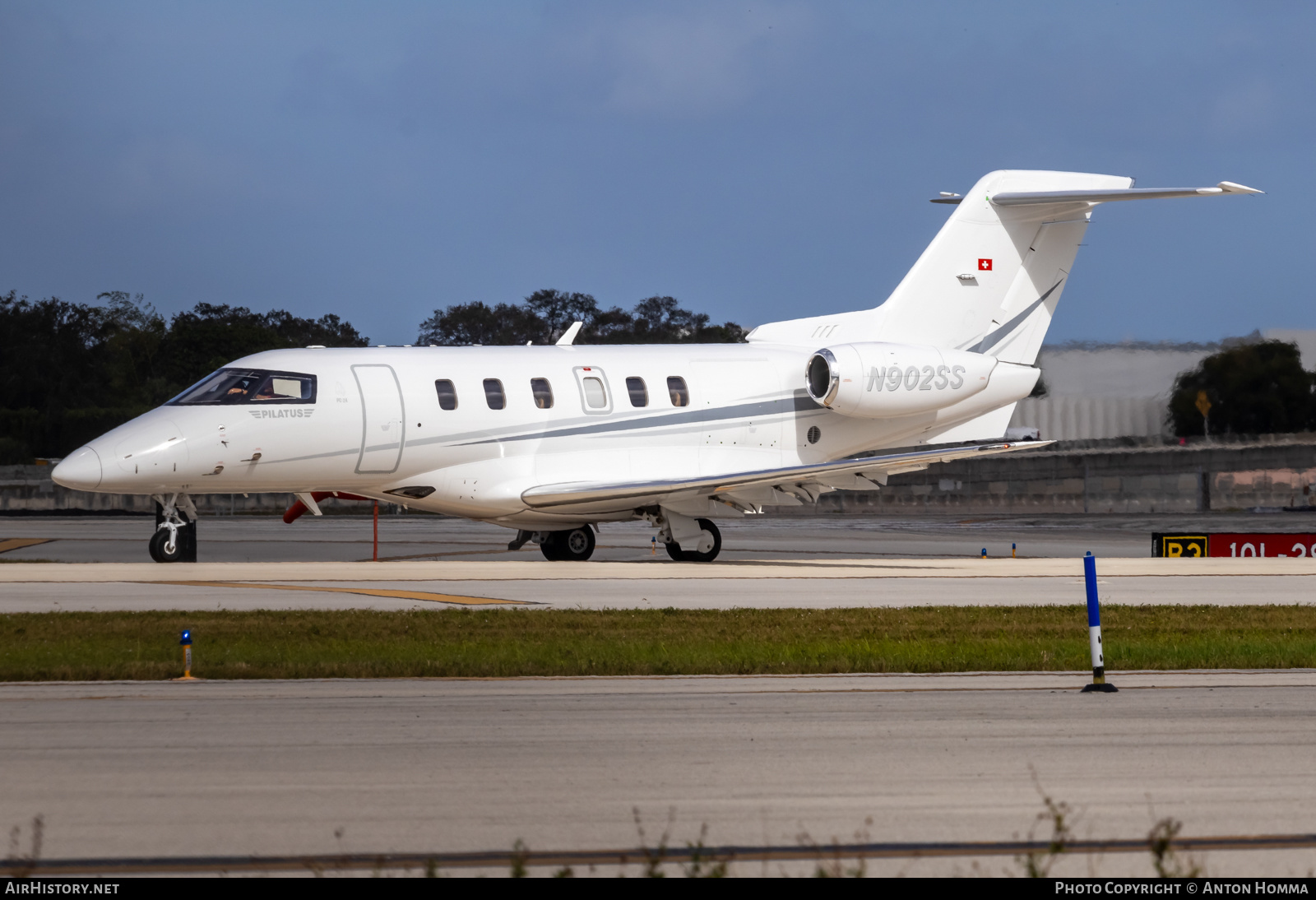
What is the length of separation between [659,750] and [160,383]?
61101 mm

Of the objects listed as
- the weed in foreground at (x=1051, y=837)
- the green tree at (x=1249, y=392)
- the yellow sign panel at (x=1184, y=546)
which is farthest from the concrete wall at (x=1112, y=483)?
the weed in foreground at (x=1051, y=837)

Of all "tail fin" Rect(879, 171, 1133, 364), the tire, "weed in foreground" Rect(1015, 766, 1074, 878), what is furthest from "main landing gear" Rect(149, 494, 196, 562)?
"weed in foreground" Rect(1015, 766, 1074, 878)

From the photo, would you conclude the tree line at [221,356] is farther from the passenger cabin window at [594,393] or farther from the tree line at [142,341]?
the passenger cabin window at [594,393]

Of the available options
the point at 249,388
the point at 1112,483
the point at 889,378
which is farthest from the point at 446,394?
the point at 1112,483

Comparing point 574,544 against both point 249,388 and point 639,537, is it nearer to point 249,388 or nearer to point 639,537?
point 249,388

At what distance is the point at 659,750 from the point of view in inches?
305

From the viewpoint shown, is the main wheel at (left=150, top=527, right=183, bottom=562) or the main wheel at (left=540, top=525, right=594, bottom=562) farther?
the main wheel at (left=540, top=525, right=594, bottom=562)

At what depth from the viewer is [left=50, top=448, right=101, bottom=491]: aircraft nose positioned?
808 inches

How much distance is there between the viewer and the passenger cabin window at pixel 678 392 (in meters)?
24.3

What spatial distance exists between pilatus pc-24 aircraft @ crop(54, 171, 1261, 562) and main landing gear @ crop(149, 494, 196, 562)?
4 cm

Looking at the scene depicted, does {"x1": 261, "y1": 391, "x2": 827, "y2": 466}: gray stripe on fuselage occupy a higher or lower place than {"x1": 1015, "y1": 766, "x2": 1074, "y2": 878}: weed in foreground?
higher

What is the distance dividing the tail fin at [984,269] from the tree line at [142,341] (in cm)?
2415

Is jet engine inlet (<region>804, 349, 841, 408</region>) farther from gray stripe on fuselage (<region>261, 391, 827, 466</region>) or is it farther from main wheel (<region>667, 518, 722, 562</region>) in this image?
main wheel (<region>667, 518, 722, 562</region>)

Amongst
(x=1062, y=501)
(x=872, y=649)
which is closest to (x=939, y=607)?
(x=872, y=649)
